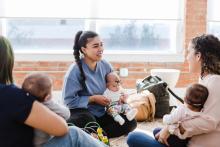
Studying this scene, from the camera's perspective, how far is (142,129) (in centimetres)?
379

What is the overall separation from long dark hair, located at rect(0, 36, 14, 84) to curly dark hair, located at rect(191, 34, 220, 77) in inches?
39.4

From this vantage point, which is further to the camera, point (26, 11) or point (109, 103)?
point (26, 11)

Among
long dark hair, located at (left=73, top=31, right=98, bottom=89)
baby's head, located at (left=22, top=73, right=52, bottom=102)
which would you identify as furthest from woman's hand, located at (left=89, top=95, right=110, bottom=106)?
baby's head, located at (left=22, top=73, right=52, bottom=102)

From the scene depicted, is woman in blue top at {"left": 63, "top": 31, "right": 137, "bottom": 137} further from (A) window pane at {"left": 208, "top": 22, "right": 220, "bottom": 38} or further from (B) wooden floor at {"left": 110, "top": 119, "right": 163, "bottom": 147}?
(A) window pane at {"left": 208, "top": 22, "right": 220, "bottom": 38}

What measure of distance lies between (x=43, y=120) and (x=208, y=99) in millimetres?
829

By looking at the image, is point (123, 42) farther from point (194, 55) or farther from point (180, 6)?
point (194, 55)

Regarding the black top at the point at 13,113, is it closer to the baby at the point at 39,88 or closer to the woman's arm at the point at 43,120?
the woman's arm at the point at 43,120

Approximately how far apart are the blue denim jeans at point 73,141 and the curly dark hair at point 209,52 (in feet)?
2.34

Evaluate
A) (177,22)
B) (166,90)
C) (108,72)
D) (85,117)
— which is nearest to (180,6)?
(177,22)

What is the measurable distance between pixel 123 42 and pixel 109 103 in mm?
2043

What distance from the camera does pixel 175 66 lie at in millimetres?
5113

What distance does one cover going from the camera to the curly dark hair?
2005 millimetres

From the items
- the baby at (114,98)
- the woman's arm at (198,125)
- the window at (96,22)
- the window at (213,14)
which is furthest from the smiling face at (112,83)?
the window at (213,14)

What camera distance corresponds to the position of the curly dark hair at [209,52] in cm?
201
